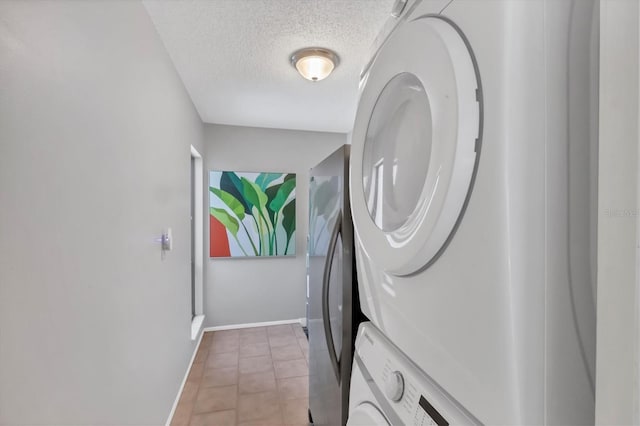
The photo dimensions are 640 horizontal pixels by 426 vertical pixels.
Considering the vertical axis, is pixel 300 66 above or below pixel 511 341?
above

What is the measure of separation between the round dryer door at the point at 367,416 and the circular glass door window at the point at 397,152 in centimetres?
46

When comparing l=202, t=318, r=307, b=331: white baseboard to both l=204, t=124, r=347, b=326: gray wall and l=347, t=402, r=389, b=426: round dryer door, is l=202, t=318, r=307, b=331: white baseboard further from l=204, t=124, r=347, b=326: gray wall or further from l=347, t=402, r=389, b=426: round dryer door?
l=347, t=402, r=389, b=426: round dryer door

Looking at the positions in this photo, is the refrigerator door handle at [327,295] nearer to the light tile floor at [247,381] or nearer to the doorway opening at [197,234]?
the light tile floor at [247,381]

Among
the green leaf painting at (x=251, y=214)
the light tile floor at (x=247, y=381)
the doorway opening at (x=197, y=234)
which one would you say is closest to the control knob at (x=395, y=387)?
the light tile floor at (x=247, y=381)

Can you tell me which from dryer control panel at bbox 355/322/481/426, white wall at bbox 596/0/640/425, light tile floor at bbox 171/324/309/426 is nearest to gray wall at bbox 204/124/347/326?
light tile floor at bbox 171/324/309/426

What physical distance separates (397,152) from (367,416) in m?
0.67

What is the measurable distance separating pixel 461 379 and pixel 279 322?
349 centimetres

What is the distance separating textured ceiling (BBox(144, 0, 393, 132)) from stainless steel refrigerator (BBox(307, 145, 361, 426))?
55cm

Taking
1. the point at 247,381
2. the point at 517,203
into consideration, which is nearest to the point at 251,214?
the point at 247,381

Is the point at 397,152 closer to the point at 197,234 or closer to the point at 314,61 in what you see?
the point at 314,61

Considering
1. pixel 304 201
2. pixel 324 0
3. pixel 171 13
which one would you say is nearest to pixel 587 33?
pixel 324 0

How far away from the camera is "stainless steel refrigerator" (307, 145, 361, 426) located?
1.25 meters

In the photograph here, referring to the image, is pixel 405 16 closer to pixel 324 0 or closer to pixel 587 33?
pixel 587 33

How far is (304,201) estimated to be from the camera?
3.77m
